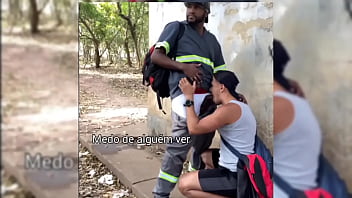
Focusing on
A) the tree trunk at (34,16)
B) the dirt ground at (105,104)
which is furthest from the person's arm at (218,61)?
the tree trunk at (34,16)

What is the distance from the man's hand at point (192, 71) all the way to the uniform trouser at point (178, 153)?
11 cm

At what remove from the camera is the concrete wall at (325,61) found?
1.93 m

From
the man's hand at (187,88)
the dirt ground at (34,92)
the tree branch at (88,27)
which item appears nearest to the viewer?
the dirt ground at (34,92)

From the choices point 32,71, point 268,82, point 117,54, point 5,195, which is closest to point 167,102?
point 117,54

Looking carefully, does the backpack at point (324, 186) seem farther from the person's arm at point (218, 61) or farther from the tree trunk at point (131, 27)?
the tree trunk at point (131, 27)

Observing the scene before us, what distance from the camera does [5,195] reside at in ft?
5.40

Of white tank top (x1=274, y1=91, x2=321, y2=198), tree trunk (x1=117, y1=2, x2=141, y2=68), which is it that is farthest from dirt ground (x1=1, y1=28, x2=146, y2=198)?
white tank top (x1=274, y1=91, x2=321, y2=198)

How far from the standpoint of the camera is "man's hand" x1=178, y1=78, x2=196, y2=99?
6.49ft

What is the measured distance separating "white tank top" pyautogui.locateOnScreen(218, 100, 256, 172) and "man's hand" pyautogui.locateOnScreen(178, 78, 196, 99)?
197 millimetres

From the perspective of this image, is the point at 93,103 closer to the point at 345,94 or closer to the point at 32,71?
the point at 32,71

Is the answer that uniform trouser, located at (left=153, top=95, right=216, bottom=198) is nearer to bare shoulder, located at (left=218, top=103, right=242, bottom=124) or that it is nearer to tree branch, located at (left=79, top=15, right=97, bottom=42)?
bare shoulder, located at (left=218, top=103, right=242, bottom=124)

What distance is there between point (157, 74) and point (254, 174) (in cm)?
65

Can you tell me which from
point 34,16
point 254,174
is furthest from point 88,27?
point 254,174

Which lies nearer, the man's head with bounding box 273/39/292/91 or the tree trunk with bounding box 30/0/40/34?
the tree trunk with bounding box 30/0/40/34
